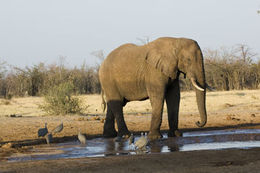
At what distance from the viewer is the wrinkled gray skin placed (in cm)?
1352

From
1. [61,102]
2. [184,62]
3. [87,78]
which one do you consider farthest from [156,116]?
[87,78]

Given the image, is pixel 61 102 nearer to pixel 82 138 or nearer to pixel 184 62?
pixel 184 62

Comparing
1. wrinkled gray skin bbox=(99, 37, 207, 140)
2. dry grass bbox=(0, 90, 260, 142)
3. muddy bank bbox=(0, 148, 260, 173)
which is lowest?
muddy bank bbox=(0, 148, 260, 173)

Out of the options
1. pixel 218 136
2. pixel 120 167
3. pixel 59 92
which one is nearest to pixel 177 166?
pixel 120 167

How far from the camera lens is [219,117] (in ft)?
67.6

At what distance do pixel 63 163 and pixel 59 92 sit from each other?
13.7m

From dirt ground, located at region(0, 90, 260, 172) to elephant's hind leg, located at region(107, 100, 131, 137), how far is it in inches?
53.7

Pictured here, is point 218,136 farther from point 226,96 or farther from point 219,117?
point 226,96

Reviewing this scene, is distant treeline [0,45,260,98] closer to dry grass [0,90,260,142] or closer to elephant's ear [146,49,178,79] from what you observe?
dry grass [0,90,260,142]

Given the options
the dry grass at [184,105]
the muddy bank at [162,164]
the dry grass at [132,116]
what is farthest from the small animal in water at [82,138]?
the dry grass at [184,105]

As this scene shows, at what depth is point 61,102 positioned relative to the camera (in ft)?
74.6

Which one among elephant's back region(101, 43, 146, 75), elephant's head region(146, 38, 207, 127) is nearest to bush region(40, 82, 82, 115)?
elephant's back region(101, 43, 146, 75)

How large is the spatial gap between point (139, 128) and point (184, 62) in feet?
14.3

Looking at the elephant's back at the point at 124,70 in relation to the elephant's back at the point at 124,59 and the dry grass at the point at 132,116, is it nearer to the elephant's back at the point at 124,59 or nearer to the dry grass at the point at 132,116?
the elephant's back at the point at 124,59
